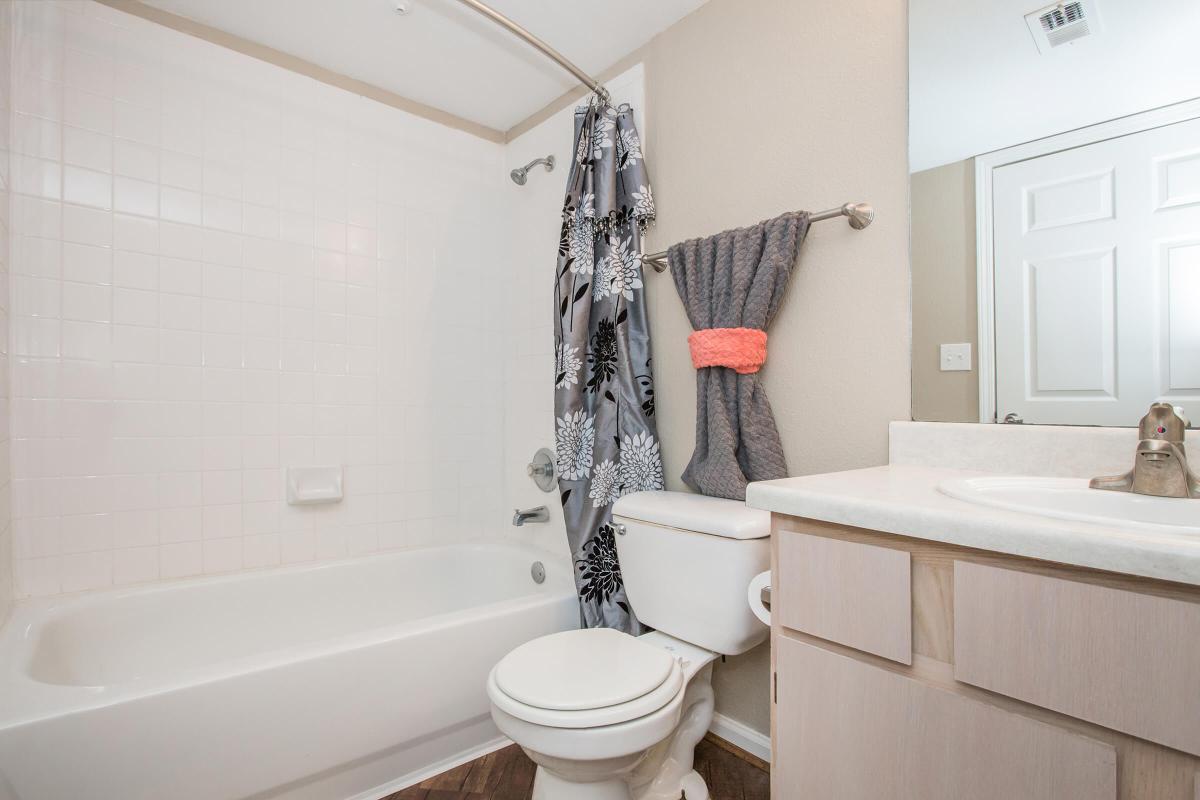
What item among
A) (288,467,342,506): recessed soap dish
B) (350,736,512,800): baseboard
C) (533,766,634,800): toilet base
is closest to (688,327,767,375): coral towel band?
(533,766,634,800): toilet base

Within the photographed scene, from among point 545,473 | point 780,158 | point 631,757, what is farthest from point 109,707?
point 780,158

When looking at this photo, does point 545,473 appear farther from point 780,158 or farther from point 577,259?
point 780,158

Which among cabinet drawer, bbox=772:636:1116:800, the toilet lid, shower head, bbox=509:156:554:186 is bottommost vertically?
the toilet lid

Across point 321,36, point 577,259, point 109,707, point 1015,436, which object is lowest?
point 109,707

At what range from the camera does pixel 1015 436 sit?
1.13 metres

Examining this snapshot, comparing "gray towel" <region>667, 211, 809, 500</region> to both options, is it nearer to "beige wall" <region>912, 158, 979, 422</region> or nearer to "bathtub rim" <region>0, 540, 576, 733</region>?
"beige wall" <region>912, 158, 979, 422</region>

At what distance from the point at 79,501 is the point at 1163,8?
2764 mm

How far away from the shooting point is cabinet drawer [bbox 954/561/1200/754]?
570mm

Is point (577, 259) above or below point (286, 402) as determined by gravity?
above

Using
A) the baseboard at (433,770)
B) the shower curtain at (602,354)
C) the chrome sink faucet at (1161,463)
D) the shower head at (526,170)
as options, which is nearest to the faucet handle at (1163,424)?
the chrome sink faucet at (1161,463)

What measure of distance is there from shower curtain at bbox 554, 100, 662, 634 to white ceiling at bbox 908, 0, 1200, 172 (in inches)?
32.1

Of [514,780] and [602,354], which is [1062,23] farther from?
[514,780]

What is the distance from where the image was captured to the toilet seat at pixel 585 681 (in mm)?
1114

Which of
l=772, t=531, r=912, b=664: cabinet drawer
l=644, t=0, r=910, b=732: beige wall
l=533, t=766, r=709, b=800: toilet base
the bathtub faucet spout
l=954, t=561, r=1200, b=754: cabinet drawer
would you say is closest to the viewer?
l=954, t=561, r=1200, b=754: cabinet drawer
